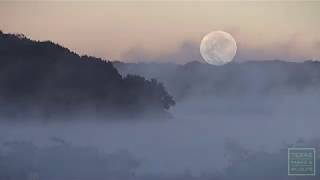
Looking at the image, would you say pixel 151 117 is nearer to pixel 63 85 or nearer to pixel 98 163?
pixel 98 163

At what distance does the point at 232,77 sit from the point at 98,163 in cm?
87

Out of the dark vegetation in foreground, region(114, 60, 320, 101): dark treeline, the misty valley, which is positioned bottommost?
the dark vegetation in foreground

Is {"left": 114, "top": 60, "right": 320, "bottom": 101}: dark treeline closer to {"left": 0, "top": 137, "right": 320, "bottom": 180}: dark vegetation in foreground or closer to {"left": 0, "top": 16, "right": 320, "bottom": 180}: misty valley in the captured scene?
{"left": 0, "top": 16, "right": 320, "bottom": 180}: misty valley

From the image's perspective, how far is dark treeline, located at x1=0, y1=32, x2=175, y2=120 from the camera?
259 cm

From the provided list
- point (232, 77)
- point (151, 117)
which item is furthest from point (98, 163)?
point (232, 77)

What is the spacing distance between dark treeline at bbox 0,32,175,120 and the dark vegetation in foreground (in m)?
0.20

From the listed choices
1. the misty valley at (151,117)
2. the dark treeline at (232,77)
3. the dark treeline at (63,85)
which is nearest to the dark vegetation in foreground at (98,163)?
the misty valley at (151,117)

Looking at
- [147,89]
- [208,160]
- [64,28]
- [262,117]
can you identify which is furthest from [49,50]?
[262,117]

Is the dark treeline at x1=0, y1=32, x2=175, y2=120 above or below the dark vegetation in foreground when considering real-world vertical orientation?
above

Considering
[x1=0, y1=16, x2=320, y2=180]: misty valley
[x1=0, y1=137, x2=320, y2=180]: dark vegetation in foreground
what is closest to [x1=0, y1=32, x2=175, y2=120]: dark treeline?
[x1=0, y1=16, x2=320, y2=180]: misty valley

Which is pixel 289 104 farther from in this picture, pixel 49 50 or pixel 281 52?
pixel 49 50

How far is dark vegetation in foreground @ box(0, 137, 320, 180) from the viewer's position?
2.59 meters

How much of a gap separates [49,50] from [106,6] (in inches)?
15.6

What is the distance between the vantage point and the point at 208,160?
2594mm
